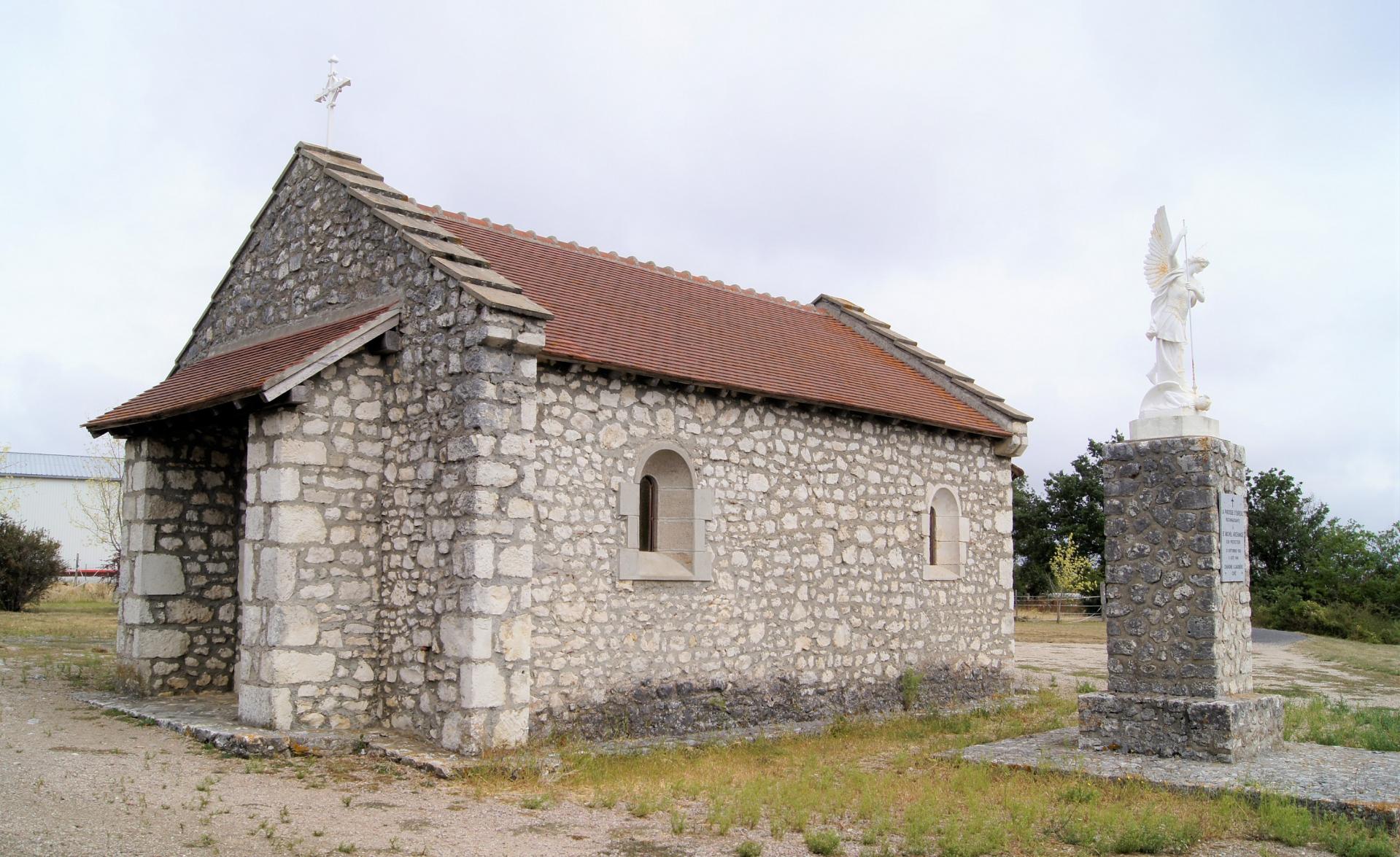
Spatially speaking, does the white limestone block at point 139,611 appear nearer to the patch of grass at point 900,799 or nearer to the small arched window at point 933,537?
the patch of grass at point 900,799

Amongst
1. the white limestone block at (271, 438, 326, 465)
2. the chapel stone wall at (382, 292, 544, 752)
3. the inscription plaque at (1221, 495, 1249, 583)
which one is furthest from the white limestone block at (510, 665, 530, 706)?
the inscription plaque at (1221, 495, 1249, 583)

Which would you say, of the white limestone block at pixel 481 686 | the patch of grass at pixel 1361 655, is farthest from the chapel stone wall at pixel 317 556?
the patch of grass at pixel 1361 655

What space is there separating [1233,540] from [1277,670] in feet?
38.6

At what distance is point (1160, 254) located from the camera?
1123 centimetres

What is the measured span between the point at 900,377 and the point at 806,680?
5302mm

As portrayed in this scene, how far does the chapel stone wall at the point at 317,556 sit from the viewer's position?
984 cm

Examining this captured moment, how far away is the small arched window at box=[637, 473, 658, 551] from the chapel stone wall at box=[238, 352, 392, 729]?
277 cm

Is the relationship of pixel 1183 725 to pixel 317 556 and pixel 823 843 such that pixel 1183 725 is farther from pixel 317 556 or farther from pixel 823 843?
pixel 317 556

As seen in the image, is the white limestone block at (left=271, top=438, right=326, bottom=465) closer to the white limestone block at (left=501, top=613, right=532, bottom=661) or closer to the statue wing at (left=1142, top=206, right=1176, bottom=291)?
the white limestone block at (left=501, top=613, right=532, bottom=661)

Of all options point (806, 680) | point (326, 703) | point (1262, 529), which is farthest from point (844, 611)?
point (1262, 529)

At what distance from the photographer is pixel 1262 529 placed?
39.2 metres

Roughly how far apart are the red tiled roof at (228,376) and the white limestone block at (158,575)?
1.49 meters

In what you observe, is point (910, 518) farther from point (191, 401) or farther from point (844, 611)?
point (191, 401)

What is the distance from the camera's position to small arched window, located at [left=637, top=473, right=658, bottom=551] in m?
11.8
